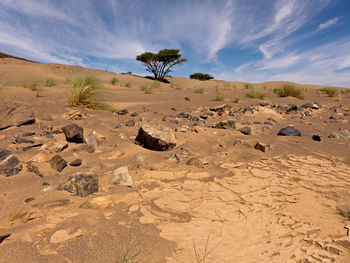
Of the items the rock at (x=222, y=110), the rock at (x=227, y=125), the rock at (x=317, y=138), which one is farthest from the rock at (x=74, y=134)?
the rock at (x=317, y=138)

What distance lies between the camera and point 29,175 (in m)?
1.77

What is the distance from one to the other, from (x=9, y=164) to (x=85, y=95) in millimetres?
3048

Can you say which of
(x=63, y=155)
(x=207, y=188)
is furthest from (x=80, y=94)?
(x=207, y=188)

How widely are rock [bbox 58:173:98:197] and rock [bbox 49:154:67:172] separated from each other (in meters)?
0.39

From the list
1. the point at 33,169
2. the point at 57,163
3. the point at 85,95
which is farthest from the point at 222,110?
the point at 33,169

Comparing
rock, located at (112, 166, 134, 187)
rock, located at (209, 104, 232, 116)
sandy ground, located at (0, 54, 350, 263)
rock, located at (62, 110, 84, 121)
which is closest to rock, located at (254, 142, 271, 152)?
sandy ground, located at (0, 54, 350, 263)

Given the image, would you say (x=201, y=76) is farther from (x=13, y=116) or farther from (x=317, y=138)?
(x=13, y=116)

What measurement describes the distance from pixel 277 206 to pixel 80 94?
4.54 metres

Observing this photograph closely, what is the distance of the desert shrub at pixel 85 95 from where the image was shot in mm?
4417

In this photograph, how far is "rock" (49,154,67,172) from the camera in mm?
1936

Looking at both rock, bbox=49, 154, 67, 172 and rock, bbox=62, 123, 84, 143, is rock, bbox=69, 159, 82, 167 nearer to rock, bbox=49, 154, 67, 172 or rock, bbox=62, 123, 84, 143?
rock, bbox=49, 154, 67, 172

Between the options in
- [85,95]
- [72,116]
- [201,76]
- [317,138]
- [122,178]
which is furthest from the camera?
[201,76]

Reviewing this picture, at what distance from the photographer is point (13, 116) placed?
9.90 feet

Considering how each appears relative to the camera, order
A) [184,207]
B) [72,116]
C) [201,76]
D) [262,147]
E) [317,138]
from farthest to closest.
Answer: [201,76]
[72,116]
[317,138]
[262,147]
[184,207]
